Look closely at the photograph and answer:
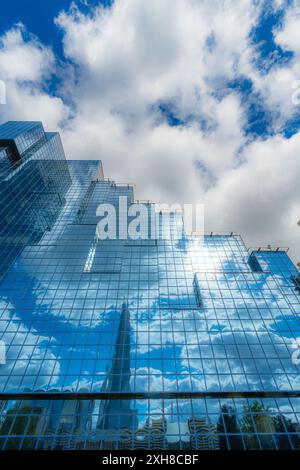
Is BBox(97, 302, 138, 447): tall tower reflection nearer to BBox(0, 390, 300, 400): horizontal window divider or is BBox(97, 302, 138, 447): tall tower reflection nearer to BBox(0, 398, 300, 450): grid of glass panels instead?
BBox(0, 398, 300, 450): grid of glass panels

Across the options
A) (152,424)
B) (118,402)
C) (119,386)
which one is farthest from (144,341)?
(152,424)

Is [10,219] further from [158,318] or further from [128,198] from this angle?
[158,318]

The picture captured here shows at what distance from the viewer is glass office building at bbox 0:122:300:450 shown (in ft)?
104

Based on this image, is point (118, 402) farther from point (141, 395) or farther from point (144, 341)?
→ point (144, 341)

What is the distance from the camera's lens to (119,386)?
3622 centimetres

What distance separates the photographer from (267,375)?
37.5m

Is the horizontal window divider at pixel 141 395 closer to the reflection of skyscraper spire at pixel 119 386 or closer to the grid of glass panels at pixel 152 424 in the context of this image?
the grid of glass panels at pixel 152 424

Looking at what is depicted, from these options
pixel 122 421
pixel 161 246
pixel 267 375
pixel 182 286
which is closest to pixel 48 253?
pixel 161 246

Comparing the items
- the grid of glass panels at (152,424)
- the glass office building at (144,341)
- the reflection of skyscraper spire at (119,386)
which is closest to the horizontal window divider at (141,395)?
the glass office building at (144,341)

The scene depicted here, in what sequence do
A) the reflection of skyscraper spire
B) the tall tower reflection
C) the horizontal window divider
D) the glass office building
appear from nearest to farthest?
the tall tower reflection
the glass office building
the reflection of skyscraper spire
the horizontal window divider

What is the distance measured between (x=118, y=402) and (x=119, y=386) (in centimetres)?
206

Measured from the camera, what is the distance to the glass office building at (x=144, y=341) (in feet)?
104

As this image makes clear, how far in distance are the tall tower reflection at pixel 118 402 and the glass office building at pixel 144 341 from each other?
0.15m

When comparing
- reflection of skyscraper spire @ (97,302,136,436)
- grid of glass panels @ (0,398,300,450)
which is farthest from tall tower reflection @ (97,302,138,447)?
grid of glass panels @ (0,398,300,450)
